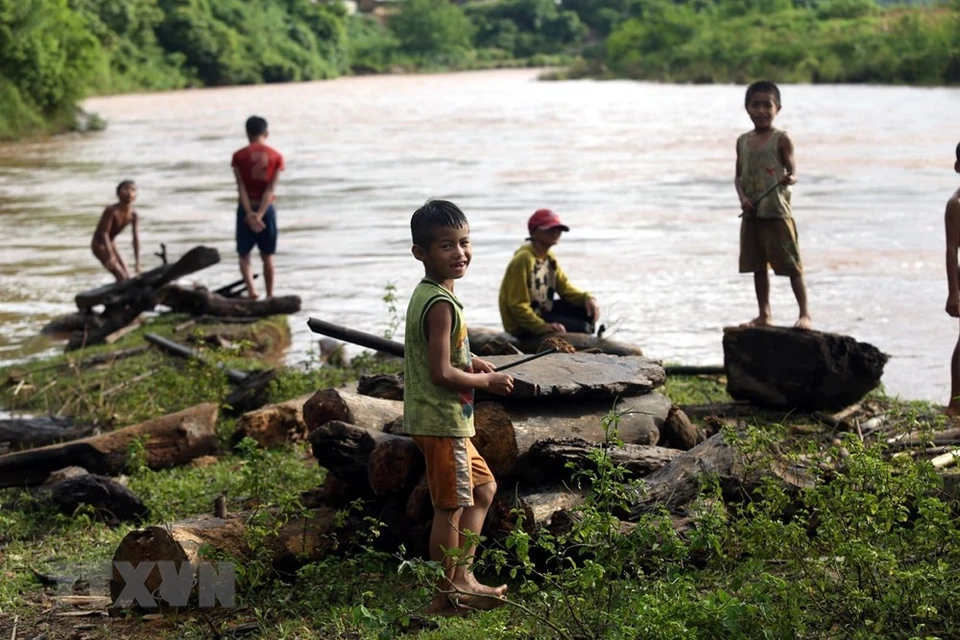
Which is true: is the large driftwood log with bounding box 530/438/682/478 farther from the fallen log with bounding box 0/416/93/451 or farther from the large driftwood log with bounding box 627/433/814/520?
the fallen log with bounding box 0/416/93/451

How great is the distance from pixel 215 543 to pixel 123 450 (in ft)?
7.22

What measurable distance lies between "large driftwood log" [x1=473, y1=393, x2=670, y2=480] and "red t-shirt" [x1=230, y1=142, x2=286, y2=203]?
259 inches

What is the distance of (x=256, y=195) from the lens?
12133 millimetres

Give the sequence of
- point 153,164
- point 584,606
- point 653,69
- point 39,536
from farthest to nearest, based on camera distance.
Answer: point 653,69 → point 153,164 → point 39,536 → point 584,606

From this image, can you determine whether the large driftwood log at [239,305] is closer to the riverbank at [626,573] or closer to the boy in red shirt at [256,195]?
the boy in red shirt at [256,195]

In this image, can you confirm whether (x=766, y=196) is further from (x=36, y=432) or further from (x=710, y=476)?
(x=36, y=432)

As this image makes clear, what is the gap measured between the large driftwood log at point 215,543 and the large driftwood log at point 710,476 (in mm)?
1275

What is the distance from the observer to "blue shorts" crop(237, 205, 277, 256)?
12219 mm

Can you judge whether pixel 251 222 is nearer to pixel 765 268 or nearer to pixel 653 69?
pixel 765 268

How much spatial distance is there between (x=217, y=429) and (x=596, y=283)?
7.19 m

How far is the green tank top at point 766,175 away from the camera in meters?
8.52

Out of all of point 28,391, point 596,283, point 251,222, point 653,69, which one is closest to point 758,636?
point 28,391

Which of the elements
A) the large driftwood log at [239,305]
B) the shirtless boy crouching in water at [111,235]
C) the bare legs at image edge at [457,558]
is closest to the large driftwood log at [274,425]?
the bare legs at image edge at [457,558]

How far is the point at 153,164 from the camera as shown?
30.7 meters
